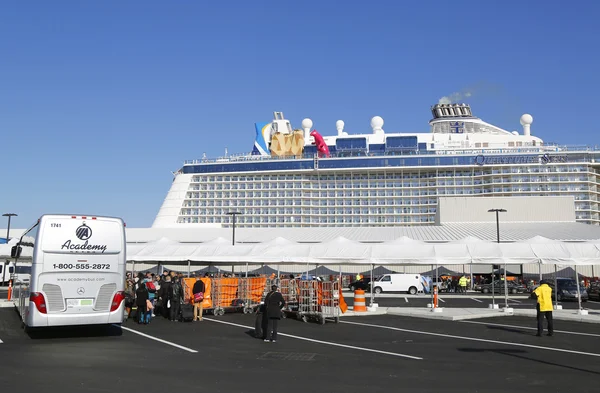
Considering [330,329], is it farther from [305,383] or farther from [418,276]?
[418,276]

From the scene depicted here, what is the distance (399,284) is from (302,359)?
1246 inches

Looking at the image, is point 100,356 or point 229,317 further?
point 229,317

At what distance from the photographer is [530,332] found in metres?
15.9

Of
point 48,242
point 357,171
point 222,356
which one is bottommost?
point 222,356

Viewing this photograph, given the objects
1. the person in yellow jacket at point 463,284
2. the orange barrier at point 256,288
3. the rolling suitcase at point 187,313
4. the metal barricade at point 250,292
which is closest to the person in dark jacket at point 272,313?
the rolling suitcase at point 187,313

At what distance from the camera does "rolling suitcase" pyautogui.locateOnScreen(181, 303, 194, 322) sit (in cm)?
1816

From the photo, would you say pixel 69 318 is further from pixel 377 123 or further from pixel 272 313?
pixel 377 123

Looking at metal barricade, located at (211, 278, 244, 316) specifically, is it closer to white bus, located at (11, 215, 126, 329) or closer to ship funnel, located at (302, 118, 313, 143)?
white bus, located at (11, 215, 126, 329)

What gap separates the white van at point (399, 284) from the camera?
135 ft

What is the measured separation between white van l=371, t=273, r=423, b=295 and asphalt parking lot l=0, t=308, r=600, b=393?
79.6 ft

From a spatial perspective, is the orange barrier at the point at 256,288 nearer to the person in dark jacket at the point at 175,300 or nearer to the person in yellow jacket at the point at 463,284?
the person in dark jacket at the point at 175,300

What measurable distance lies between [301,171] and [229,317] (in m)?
67.6

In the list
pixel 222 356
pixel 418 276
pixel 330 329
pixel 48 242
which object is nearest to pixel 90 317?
pixel 48 242

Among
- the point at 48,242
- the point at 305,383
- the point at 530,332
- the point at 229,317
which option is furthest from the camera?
the point at 229,317
